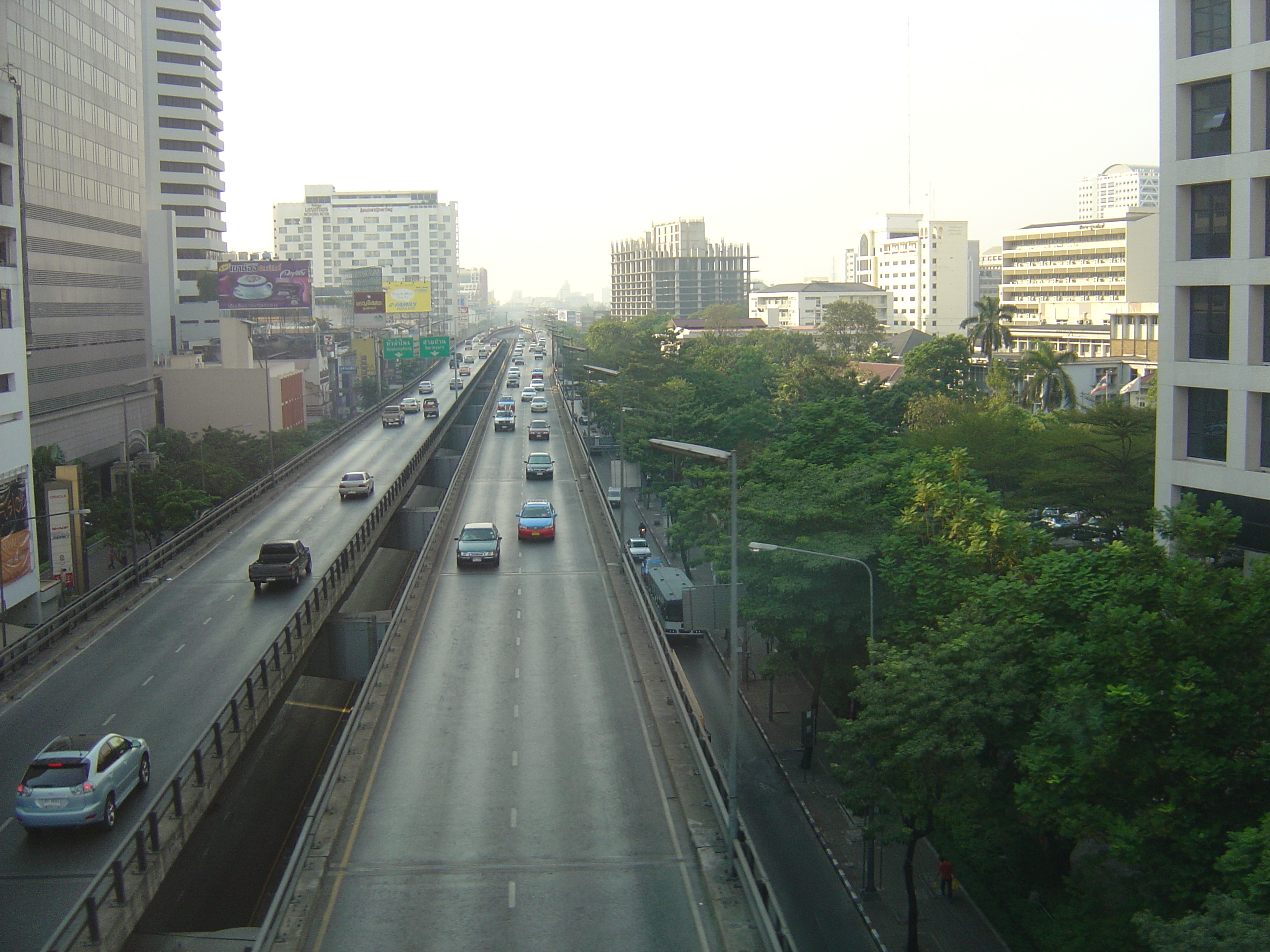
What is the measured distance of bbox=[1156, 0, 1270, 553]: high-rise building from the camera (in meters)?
30.0

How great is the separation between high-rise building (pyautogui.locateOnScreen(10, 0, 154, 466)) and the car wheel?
134 feet

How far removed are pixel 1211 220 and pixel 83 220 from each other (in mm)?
60115

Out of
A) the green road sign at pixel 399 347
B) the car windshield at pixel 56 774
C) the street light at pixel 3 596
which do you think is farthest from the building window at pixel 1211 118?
the green road sign at pixel 399 347

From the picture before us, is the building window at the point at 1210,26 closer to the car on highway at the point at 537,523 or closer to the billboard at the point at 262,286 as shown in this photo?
the car on highway at the point at 537,523

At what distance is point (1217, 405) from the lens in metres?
31.3

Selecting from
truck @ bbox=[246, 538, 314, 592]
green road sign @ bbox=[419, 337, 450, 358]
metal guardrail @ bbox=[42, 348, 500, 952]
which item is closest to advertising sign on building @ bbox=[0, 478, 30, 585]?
truck @ bbox=[246, 538, 314, 592]

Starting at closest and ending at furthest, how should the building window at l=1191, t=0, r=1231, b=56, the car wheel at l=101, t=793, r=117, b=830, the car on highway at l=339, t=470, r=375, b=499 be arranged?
the car wheel at l=101, t=793, r=117, b=830, the building window at l=1191, t=0, r=1231, b=56, the car on highway at l=339, t=470, r=375, b=499

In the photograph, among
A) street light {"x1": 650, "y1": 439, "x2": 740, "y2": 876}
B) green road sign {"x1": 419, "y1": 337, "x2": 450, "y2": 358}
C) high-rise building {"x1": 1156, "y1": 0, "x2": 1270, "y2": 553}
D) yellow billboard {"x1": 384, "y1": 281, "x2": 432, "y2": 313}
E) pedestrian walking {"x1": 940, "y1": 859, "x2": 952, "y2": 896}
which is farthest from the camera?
yellow billboard {"x1": 384, "y1": 281, "x2": 432, "y2": 313}

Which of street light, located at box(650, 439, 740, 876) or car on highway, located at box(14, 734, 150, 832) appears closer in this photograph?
street light, located at box(650, 439, 740, 876)

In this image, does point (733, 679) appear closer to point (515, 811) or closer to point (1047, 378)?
point (515, 811)

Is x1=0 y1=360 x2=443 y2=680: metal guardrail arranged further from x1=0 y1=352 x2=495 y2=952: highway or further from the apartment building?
the apartment building

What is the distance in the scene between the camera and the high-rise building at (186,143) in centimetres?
11975

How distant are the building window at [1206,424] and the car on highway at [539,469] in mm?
42885

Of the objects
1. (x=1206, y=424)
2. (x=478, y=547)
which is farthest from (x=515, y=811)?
(x=478, y=547)
